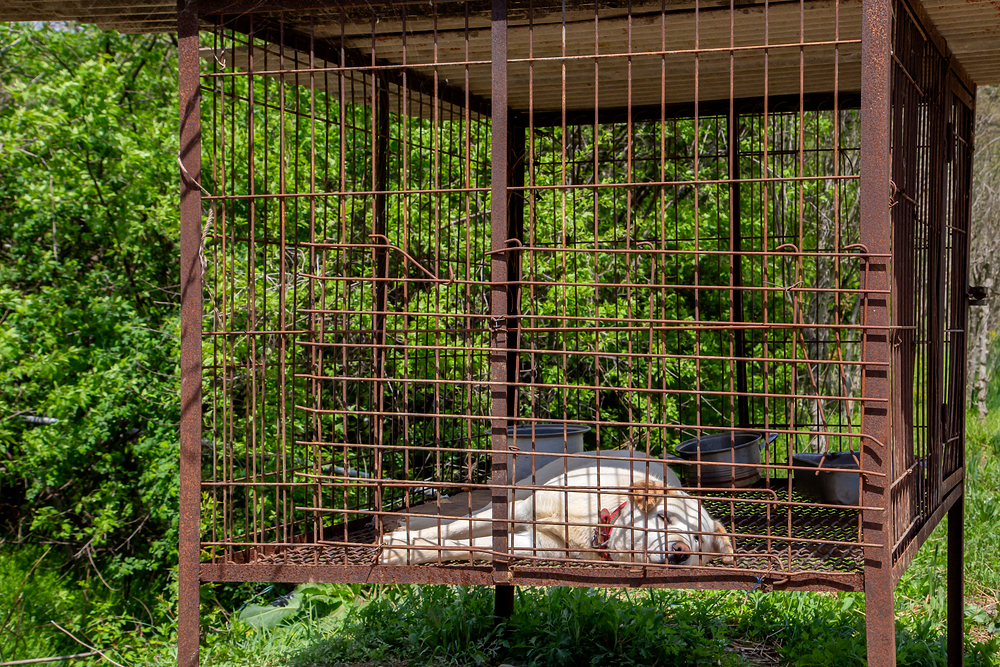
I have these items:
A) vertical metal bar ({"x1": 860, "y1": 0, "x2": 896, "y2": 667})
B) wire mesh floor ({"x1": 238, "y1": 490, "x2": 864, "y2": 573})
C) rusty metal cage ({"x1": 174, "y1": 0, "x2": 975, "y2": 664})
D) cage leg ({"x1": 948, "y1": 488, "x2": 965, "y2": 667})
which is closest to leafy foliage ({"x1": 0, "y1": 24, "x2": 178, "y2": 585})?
rusty metal cage ({"x1": 174, "y1": 0, "x2": 975, "y2": 664})

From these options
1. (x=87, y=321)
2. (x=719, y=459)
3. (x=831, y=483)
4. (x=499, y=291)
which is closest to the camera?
(x=499, y=291)

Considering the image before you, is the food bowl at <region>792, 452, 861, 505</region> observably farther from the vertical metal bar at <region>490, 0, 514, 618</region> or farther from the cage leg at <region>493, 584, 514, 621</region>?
the cage leg at <region>493, 584, 514, 621</region>

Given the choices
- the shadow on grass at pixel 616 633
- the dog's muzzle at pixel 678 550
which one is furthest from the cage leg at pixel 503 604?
the dog's muzzle at pixel 678 550

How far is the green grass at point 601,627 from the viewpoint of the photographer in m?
A: 5.06

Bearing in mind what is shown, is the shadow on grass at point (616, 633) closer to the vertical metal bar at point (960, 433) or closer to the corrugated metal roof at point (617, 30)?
the vertical metal bar at point (960, 433)

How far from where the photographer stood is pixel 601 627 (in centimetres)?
521

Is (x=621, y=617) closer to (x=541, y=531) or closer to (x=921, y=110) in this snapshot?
(x=541, y=531)

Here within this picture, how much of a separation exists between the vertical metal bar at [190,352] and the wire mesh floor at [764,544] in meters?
0.28

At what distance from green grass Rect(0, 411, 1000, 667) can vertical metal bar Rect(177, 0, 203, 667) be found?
1.73 m

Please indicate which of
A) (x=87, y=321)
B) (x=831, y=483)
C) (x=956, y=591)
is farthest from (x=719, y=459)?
(x=87, y=321)

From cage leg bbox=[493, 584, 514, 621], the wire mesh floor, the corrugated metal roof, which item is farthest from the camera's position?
cage leg bbox=[493, 584, 514, 621]

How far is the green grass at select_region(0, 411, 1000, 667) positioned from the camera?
5062 mm

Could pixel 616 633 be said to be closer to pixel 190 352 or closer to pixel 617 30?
pixel 190 352

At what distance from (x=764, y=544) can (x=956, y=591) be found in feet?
4.97
